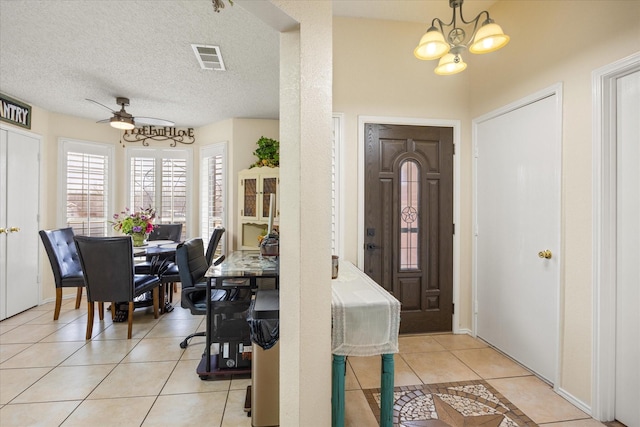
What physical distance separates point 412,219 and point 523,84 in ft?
4.69

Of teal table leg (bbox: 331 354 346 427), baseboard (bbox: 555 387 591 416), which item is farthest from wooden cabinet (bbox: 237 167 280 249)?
baseboard (bbox: 555 387 591 416)

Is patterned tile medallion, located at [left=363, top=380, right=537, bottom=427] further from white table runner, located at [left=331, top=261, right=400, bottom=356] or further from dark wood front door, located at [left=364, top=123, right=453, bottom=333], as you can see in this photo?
dark wood front door, located at [left=364, top=123, right=453, bottom=333]

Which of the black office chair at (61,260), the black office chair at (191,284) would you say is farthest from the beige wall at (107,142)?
the black office chair at (191,284)

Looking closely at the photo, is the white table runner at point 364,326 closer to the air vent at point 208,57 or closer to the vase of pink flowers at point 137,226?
the air vent at point 208,57

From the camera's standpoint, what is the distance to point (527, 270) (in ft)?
8.19

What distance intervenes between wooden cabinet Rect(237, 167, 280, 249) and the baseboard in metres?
3.31

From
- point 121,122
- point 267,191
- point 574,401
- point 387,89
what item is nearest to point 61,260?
point 121,122

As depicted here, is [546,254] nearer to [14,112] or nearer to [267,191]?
[267,191]

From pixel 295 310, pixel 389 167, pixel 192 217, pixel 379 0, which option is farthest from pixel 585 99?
pixel 192 217

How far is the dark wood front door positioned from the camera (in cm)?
300

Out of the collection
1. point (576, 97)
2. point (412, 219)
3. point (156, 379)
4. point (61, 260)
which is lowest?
point (156, 379)

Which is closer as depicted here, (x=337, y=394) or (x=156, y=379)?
(x=337, y=394)

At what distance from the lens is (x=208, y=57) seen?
9.37ft

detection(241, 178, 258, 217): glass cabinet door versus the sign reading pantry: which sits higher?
the sign reading pantry
